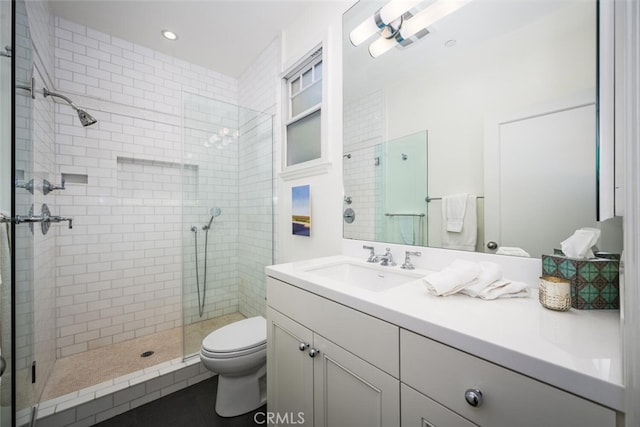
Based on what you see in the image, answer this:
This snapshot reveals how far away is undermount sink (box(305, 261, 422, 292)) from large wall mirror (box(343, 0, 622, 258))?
21cm

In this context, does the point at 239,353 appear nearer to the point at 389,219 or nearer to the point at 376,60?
the point at 389,219

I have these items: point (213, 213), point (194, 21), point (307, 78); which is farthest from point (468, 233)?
point (194, 21)

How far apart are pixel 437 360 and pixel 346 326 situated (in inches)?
12.7

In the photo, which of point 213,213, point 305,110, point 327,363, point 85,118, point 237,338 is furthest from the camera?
point 213,213

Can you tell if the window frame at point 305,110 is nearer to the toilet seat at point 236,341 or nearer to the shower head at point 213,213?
the shower head at point 213,213

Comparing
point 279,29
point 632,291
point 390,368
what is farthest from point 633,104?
point 279,29

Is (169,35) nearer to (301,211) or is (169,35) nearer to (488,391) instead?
(301,211)

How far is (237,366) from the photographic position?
1.49 m

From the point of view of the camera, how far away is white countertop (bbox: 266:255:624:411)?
1.53 feet

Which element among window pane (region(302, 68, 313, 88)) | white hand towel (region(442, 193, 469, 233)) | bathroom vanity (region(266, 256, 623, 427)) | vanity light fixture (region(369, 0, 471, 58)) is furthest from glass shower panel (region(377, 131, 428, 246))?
window pane (region(302, 68, 313, 88))

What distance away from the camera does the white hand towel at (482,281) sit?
0.85 meters

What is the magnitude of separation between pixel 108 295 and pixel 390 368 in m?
2.64

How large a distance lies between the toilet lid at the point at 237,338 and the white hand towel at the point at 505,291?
129 centimetres

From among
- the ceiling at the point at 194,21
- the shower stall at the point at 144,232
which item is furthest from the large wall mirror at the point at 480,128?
the shower stall at the point at 144,232
